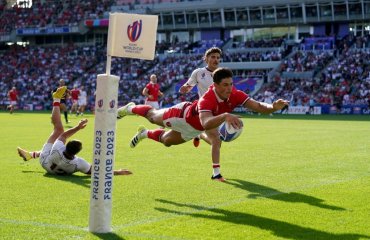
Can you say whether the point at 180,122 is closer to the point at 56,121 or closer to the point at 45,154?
the point at 45,154

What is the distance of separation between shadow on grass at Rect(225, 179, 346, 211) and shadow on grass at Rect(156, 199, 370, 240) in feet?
3.97

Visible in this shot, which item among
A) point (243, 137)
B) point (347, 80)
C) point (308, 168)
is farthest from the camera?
point (347, 80)

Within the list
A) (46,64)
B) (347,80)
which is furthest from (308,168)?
(46,64)

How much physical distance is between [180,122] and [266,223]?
314cm

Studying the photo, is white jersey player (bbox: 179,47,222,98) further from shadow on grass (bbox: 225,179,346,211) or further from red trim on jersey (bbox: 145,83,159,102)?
red trim on jersey (bbox: 145,83,159,102)

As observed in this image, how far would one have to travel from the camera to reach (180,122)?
33.0ft

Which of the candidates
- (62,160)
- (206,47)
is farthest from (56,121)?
(206,47)

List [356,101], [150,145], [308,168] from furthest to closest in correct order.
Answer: [356,101]
[150,145]
[308,168]

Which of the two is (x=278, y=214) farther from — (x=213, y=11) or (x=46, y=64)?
(x=46, y=64)

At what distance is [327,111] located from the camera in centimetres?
4641

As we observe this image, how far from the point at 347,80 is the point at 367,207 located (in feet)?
139

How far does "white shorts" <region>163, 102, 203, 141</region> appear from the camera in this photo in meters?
9.99

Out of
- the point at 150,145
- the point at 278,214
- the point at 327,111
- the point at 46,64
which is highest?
the point at 46,64

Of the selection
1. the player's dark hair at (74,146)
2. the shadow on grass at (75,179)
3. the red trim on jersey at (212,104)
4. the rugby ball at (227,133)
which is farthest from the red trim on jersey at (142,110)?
the red trim on jersey at (212,104)
